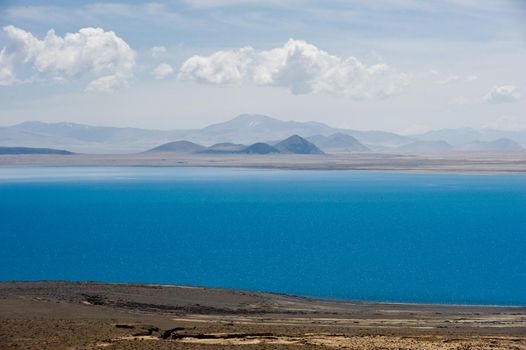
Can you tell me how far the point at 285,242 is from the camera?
4488 centimetres

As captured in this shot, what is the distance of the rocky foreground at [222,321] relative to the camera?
1620cm

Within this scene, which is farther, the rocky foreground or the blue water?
the blue water

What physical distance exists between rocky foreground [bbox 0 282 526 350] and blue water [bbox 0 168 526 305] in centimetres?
466

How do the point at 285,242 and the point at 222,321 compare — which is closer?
the point at 222,321

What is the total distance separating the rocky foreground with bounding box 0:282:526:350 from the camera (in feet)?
53.2

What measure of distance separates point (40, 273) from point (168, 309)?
45.2ft

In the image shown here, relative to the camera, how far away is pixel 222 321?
2022 centimetres

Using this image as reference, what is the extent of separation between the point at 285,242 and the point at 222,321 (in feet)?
81.3

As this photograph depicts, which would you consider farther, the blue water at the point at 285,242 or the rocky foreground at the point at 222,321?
the blue water at the point at 285,242

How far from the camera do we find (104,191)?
94125 millimetres

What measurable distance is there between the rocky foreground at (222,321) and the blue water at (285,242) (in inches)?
183

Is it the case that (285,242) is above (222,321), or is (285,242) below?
below

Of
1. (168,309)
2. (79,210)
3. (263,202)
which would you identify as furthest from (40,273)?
(263,202)

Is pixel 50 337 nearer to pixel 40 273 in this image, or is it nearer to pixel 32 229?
pixel 40 273
